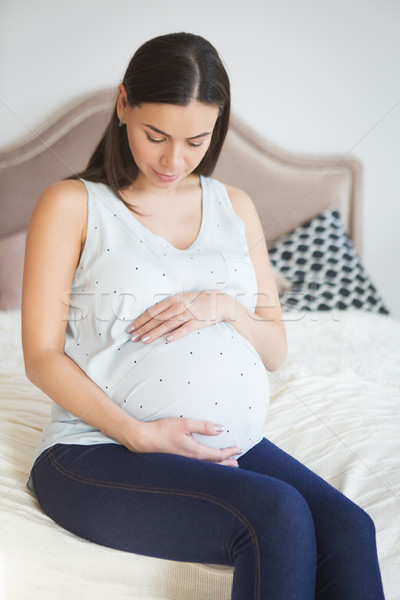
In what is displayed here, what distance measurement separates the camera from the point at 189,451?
0.98 meters

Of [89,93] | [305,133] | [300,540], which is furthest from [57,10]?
[300,540]

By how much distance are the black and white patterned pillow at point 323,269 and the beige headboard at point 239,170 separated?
13cm

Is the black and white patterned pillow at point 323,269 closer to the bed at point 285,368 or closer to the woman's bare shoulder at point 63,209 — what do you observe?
the bed at point 285,368

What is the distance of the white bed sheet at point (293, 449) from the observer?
903 mm

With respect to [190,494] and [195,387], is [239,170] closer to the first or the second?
[195,387]

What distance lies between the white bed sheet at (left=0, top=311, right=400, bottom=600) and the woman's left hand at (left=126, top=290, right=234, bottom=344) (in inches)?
14.1

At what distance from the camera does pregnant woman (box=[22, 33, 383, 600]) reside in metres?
0.84

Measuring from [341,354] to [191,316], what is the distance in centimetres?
95

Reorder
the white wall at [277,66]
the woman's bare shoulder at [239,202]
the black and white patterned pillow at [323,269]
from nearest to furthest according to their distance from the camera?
1. the woman's bare shoulder at [239,202]
2. the black and white patterned pillow at [323,269]
3. the white wall at [277,66]

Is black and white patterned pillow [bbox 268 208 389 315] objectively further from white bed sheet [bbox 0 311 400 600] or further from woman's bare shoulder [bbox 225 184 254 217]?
woman's bare shoulder [bbox 225 184 254 217]

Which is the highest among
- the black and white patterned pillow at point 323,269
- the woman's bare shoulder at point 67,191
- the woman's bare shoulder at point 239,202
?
the woman's bare shoulder at point 239,202

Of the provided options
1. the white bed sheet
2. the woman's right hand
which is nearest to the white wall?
the white bed sheet

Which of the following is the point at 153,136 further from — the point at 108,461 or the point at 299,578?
the point at 299,578

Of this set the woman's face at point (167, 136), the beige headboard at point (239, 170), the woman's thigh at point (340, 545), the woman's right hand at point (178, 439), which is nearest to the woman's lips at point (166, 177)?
the woman's face at point (167, 136)
